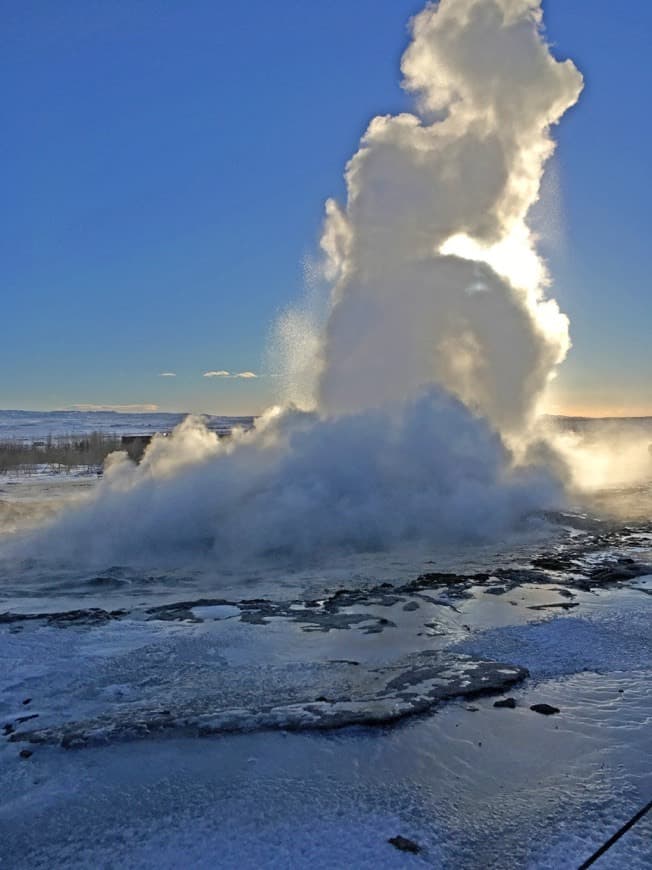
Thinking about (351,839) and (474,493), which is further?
(474,493)

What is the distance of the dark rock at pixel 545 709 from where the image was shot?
5410 mm

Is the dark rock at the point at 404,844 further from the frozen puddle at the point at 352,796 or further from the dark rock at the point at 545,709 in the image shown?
the dark rock at the point at 545,709

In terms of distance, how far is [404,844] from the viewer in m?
3.68

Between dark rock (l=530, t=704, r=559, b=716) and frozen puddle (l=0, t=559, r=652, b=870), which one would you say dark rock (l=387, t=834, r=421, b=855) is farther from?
dark rock (l=530, t=704, r=559, b=716)

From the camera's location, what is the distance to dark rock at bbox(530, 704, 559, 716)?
5.41 m

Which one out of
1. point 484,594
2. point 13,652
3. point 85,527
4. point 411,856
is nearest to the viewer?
point 411,856

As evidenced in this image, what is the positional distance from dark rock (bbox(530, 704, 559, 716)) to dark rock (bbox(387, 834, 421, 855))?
2134 millimetres

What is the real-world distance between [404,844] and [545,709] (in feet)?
7.41

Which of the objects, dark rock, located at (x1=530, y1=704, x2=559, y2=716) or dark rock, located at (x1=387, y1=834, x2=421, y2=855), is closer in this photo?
dark rock, located at (x1=387, y1=834, x2=421, y2=855)

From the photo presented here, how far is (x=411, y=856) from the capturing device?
3584 mm

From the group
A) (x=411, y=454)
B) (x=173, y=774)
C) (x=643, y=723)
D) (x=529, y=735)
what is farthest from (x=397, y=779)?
(x=411, y=454)

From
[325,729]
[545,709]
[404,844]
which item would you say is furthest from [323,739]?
[545,709]

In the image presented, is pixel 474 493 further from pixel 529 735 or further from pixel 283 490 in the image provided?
pixel 529 735

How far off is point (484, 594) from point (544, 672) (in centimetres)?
329
